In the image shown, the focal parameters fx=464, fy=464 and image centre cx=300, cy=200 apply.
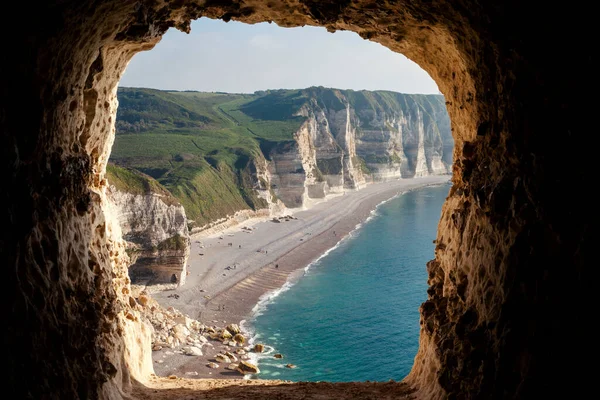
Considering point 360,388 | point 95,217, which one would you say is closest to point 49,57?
point 95,217

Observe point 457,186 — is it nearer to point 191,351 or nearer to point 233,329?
point 191,351

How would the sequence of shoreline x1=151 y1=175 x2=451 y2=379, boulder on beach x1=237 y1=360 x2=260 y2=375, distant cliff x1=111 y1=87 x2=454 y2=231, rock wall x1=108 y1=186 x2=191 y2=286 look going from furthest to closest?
distant cliff x1=111 y1=87 x2=454 y2=231 < rock wall x1=108 y1=186 x2=191 y2=286 < shoreline x1=151 y1=175 x2=451 y2=379 < boulder on beach x1=237 y1=360 x2=260 y2=375

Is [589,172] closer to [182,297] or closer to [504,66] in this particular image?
[504,66]

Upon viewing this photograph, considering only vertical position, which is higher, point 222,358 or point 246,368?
point 222,358

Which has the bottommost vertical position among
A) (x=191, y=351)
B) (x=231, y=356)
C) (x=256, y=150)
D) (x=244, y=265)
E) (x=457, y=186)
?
(x=231, y=356)

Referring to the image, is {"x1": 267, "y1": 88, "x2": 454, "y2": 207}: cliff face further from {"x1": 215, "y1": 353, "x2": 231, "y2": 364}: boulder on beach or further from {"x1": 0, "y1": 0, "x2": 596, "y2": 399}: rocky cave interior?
{"x1": 0, "y1": 0, "x2": 596, "y2": 399}: rocky cave interior

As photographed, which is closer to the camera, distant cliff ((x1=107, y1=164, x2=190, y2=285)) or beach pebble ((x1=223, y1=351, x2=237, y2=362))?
beach pebble ((x1=223, y1=351, x2=237, y2=362))

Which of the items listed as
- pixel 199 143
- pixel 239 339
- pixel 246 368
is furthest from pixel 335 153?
pixel 246 368

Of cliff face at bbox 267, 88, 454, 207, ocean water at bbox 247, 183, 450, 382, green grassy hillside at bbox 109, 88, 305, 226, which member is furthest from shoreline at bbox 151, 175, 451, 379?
cliff face at bbox 267, 88, 454, 207
